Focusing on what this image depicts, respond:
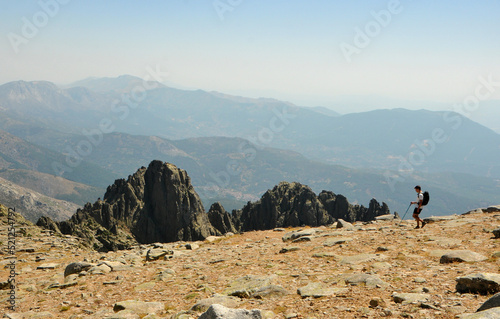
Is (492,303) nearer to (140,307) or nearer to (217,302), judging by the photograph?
(217,302)

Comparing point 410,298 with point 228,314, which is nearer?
point 228,314

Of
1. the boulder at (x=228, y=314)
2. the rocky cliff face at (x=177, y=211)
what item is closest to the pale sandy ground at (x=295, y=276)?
the boulder at (x=228, y=314)

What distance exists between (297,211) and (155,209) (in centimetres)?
5862

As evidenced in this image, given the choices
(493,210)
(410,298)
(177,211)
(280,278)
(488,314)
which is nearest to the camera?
(488,314)

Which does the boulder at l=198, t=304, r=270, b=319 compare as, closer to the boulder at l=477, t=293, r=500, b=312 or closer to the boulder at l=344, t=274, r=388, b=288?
the boulder at l=344, t=274, r=388, b=288

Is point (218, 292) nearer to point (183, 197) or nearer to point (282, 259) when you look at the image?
point (282, 259)

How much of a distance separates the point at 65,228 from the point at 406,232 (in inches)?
3143

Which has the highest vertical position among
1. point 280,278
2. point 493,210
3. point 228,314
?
point 493,210

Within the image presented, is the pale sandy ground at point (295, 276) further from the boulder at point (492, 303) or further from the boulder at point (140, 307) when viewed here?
the boulder at point (492, 303)

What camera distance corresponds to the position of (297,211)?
462 feet

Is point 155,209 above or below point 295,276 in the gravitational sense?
below

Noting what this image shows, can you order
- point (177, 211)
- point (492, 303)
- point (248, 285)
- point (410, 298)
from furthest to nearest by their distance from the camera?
point (177, 211), point (248, 285), point (410, 298), point (492, 303)

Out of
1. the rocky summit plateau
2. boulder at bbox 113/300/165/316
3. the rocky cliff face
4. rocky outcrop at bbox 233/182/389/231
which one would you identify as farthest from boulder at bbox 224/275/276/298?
rocky outcrop at bbox 233/182/389/231

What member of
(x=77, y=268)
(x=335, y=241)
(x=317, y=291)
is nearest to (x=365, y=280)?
(x=317, y=291)
